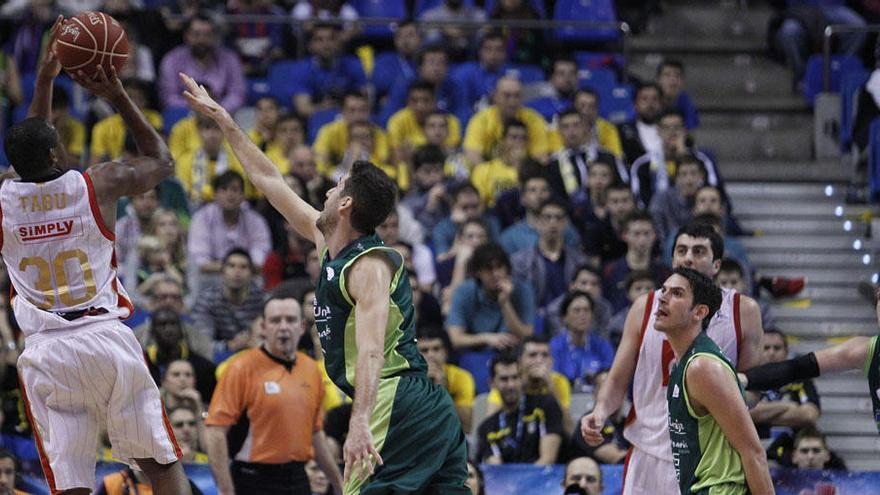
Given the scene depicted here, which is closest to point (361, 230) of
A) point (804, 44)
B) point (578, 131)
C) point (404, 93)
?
point (578, 131)

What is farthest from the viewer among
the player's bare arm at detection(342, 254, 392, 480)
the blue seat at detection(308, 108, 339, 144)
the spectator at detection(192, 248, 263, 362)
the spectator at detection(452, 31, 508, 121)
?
the spectator at detection(452, 31, 508, 121)

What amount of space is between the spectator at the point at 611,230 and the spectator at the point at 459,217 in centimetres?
87

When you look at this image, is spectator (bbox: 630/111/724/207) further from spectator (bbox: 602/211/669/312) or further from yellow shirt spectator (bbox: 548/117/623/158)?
spectator (bbox: 602/211/669/312)

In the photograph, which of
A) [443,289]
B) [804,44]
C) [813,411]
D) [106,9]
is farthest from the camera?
[804,44]

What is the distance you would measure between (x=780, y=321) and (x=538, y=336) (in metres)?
3.34

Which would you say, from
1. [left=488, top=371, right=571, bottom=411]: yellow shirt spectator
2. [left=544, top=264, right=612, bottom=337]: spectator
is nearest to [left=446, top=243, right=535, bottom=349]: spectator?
[left=544, top=264, right=612, bottom=337]: spectator

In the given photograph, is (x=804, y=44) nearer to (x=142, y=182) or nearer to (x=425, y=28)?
(x=425, y=28)

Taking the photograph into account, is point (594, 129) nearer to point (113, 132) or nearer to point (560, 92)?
point (560, 92)

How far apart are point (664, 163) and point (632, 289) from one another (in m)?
2.76

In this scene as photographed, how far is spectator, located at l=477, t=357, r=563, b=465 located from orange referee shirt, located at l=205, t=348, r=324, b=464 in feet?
5.91

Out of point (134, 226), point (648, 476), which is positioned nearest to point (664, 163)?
point (134, 226)

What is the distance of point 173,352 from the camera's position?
11.5 metres

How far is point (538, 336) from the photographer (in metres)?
11.7

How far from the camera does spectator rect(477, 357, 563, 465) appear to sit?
11.0m
